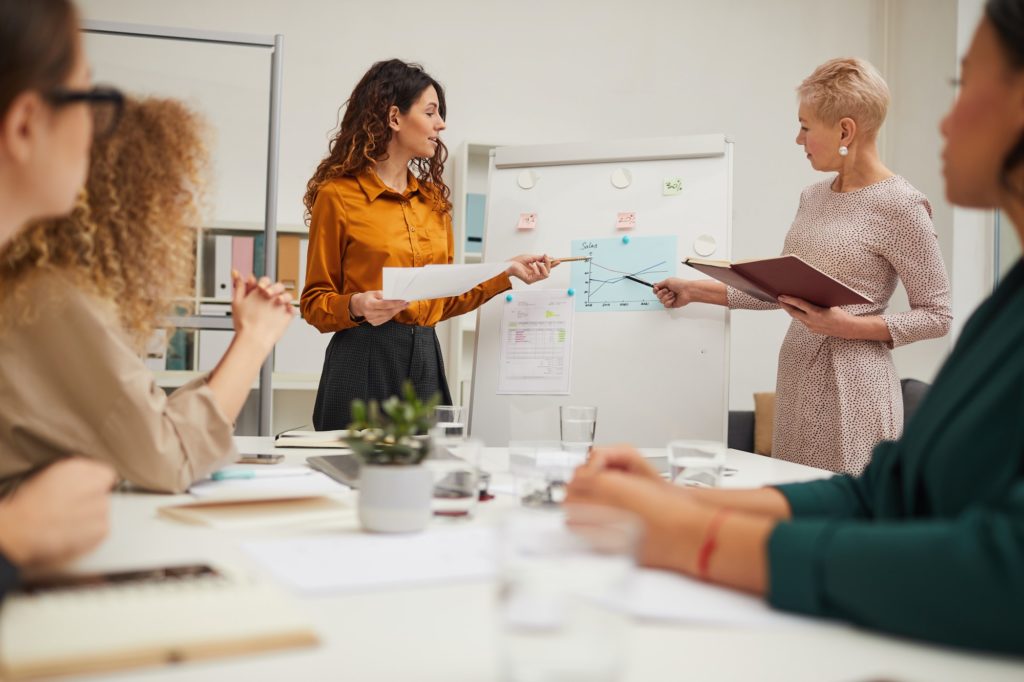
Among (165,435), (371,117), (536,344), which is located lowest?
(165,435)

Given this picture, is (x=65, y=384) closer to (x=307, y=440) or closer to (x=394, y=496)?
(x=394, y=496)

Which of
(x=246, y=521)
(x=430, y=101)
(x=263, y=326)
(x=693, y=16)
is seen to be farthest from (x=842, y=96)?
(x=693, y=16)

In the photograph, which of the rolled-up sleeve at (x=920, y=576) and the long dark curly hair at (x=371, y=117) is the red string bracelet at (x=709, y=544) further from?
the long dark curly hair at (x=371, y=117)

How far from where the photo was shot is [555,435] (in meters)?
2.61

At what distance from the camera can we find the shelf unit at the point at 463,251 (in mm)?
4266

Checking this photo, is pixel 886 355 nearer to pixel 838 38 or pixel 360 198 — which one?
pixel 360 198

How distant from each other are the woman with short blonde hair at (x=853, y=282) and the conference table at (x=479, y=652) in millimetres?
1594

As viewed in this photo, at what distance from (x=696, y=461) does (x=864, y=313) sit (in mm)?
1120

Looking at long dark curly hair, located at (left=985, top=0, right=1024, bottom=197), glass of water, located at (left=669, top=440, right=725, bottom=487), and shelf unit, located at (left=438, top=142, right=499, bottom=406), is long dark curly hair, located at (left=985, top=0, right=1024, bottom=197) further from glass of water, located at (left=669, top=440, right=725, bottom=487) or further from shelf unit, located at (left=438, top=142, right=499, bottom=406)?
shelf unit, located at (left=438, top=142, right=499, bottom=406)

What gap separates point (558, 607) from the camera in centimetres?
54

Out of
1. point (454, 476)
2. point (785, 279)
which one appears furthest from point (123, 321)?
point (785, 279)

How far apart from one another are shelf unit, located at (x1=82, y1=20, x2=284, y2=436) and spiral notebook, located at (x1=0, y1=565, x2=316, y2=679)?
1.97 m

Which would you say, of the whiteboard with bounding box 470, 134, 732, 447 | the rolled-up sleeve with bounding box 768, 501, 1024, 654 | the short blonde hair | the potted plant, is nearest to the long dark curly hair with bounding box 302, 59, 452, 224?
the whiteboard with bounding box 470, 134, 732, 447

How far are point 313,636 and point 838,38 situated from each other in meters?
5.10
